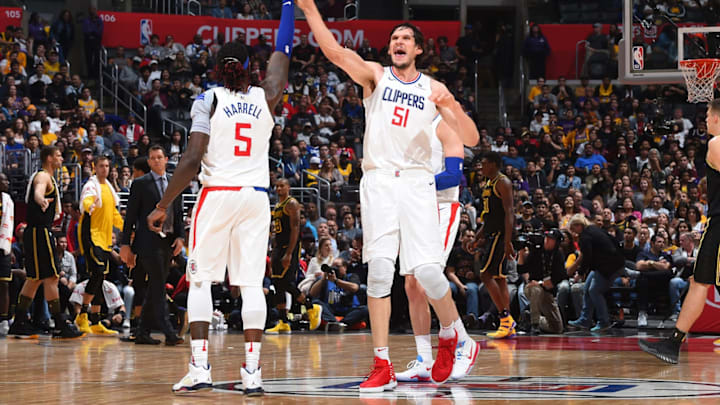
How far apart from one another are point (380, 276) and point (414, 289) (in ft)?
3.14

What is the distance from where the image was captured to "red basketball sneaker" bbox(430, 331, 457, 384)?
667 cm

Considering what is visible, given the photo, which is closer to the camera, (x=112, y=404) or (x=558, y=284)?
(x=112, y=404)

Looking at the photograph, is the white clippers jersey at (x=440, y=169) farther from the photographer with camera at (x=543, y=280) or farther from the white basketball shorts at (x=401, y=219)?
the photographer with camera at (x=543, y=280)

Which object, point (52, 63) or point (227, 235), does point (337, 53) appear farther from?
point (52, 63)

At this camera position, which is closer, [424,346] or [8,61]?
[424,346]

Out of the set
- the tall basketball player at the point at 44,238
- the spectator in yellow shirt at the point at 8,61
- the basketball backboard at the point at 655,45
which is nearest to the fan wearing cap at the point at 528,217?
the basketball backboard at the point at 655,45

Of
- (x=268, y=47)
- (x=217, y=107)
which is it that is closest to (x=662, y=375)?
(x=217, y=107)

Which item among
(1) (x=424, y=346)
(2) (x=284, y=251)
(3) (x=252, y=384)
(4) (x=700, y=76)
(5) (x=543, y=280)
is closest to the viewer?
(3) (x=252, y=384)

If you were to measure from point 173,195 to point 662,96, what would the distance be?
18407 mm

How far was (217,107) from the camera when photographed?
659cm

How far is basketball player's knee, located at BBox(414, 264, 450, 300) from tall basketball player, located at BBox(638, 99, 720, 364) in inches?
113

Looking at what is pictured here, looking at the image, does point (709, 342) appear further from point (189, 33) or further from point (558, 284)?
point (189, 33)

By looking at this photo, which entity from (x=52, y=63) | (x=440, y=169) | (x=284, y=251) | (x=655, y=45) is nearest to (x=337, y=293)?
(x=284, y=251)

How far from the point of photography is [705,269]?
854 cm
